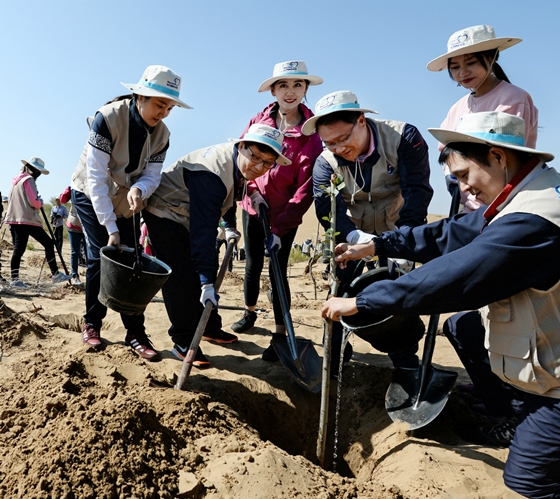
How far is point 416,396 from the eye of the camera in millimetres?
3006

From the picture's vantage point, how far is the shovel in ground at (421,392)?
2.84m

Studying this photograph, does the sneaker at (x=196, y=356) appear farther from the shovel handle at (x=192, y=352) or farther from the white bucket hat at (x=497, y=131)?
the white bucket hat at (x=497, y=131)

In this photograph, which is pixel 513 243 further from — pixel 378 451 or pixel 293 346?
pixel 293 346

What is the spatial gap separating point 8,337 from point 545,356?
148 inches

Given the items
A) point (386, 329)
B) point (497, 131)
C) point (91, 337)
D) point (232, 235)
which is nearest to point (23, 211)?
point (91, 337)

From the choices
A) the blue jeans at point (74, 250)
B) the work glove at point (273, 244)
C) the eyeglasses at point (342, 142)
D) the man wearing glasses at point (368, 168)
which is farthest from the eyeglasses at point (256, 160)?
the blue jeans at point (74, 250)

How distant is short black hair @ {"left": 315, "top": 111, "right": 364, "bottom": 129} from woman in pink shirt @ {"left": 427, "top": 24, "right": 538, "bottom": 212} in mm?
780

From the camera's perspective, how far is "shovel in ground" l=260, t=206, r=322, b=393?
11.3 feet

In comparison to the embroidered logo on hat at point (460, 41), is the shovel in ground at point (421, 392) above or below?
below


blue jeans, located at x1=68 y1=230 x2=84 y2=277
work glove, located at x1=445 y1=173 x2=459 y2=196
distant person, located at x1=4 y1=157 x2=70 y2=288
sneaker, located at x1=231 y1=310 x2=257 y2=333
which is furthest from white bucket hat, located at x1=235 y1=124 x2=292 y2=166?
blue jeans, located at x1=68 y1=230 x2=84 y2=277

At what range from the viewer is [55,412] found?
2318mm

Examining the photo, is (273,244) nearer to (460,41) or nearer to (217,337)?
(217,337)

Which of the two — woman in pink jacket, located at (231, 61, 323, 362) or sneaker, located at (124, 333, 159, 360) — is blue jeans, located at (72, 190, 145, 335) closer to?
Result: sneaker, located at (124, 333, 159, 360)

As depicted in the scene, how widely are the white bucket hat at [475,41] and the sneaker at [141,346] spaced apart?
119 inches
